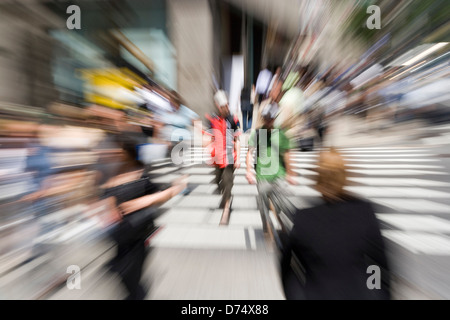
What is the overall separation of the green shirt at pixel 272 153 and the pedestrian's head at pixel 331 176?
1100 millimetres

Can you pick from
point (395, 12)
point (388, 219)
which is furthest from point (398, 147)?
point (395, 12)

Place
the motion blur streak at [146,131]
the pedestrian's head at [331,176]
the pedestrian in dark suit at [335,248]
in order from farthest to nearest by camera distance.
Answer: the motion blur streak at [146,131] < the pedestrian's head at [331,176] < the pedestrian in dark suit at [335,248]

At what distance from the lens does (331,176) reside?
970mm

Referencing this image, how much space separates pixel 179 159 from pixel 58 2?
216 inches

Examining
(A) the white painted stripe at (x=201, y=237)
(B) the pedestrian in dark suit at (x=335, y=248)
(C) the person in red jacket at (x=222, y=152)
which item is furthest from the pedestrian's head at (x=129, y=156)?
(C) the person in red jacket at (x=222, y=152)

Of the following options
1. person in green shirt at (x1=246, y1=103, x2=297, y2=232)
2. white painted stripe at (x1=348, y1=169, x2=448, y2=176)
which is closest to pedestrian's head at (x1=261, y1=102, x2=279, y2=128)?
person in green shirt at (x1=246, y1=103, x2=297, y2=232)

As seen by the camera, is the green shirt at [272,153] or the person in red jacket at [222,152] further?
the person in red jacket at [222,152]

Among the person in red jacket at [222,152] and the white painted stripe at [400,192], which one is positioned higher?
the person in red jacket at [222,152]

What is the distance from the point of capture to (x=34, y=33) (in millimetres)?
1899

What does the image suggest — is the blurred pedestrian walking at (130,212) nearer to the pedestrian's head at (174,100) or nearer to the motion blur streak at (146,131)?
the motion blur streak at (146,131)

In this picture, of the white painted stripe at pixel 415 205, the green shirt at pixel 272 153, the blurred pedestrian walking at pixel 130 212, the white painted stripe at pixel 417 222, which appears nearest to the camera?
the blurred pedestrian walking at pixel 130 212

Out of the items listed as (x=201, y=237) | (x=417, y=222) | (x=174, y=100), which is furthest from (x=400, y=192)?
(x=174, y=100)

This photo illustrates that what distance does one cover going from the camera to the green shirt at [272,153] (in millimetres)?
2127
